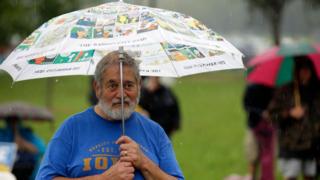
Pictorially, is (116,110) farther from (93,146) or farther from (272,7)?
(272,7)

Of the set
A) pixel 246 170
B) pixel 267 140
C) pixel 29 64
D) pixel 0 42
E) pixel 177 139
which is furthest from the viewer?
pixel 0 42

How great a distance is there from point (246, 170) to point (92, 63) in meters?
7.73

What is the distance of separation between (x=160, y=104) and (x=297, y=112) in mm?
1739

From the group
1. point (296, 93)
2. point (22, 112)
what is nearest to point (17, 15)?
point (22, 112)

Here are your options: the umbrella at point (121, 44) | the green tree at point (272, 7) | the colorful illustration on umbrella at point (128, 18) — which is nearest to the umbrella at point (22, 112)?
the umbrella at point (121, 44)

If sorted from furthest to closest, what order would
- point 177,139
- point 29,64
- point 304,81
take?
point 177,139
point 304,81
point 29,64

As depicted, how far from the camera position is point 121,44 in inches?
153

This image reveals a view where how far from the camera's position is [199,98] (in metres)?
31.1

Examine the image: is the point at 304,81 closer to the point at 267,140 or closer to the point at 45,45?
the point at 267,140

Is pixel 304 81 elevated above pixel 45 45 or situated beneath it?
situated beneath

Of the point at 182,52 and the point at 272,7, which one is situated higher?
the point at 182,52

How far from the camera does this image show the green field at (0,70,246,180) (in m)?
12.6

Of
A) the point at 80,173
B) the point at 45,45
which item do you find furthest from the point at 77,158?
the point at 45,45

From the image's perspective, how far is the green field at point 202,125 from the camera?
12625 millimetres
